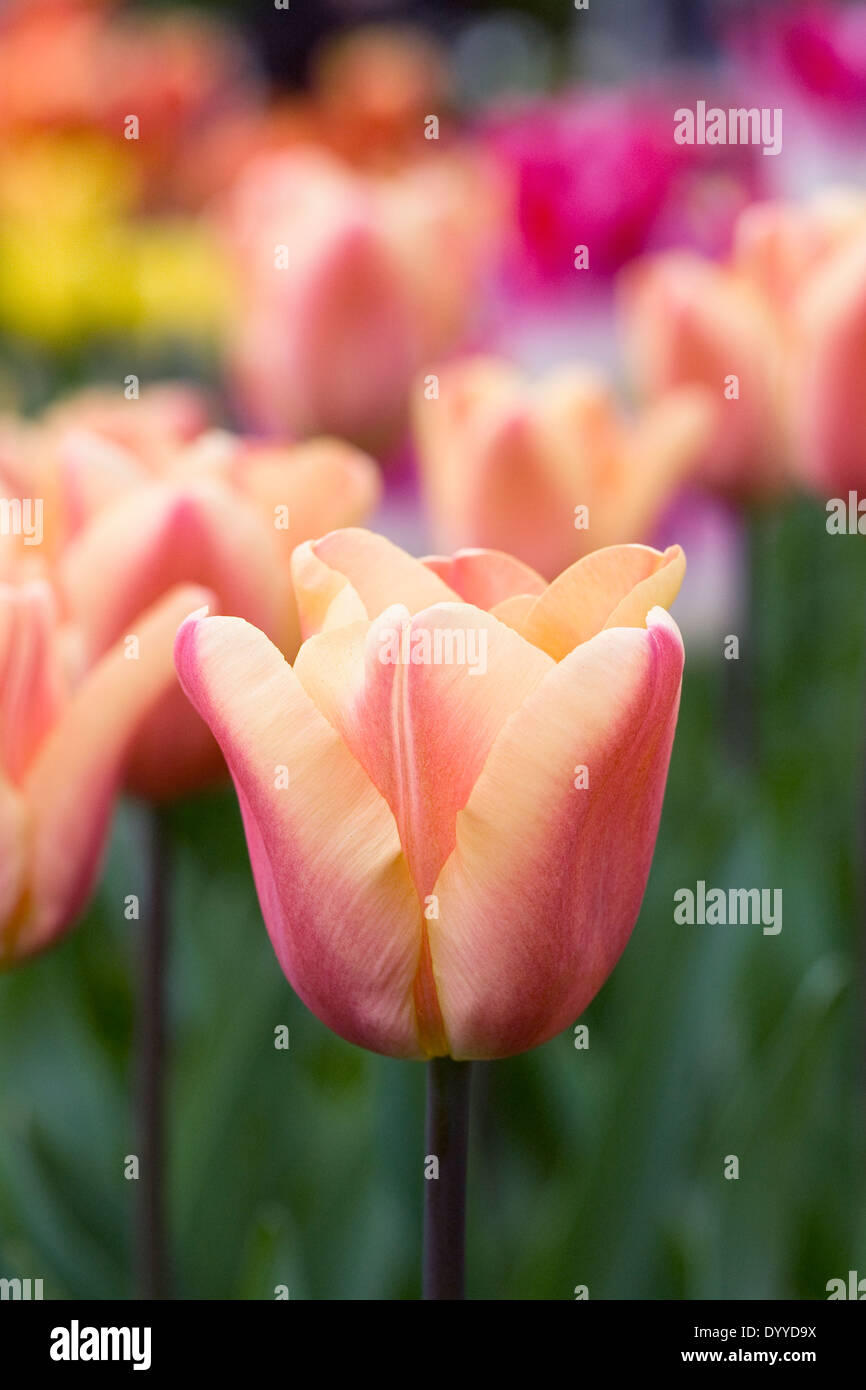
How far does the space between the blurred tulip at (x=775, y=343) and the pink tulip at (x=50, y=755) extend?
29 centimetres

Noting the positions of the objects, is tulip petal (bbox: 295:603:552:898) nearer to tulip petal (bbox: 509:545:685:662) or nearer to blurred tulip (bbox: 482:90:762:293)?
tulip petal (bbox: 509:545:685:662)

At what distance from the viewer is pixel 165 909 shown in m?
0.51

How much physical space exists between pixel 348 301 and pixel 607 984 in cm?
34

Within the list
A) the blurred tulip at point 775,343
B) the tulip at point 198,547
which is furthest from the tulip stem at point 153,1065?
the blurred tulip at point 775,343

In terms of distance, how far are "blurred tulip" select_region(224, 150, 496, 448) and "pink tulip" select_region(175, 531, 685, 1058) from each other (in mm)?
470

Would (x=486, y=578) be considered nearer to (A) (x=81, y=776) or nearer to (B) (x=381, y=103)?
(A) (x=81, y=776)

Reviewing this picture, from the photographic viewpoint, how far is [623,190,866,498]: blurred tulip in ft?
1.86

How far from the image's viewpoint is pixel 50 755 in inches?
15.1

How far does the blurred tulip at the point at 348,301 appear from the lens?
76 cm

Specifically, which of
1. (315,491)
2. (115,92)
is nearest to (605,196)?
(315,491)

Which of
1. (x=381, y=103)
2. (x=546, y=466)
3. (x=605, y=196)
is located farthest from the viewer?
(x=381, y=103)

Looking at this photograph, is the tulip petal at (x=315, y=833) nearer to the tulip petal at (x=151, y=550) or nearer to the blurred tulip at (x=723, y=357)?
the tulip petal at (x=151, y=550)
